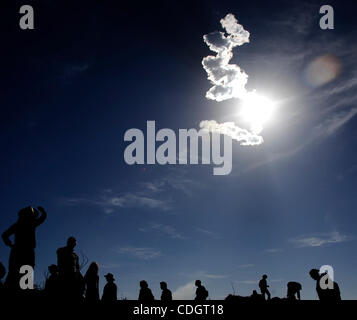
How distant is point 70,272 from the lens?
273 inches

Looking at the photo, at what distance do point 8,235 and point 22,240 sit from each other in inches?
13.2

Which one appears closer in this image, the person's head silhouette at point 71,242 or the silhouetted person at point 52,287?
the silhouetted person at point 52,287

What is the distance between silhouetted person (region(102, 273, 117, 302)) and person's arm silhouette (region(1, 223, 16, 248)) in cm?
240

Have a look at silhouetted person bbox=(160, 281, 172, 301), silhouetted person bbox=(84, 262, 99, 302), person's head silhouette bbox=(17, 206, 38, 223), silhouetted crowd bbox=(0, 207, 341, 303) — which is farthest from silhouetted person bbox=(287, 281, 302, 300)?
person's head silhouette bbox=(17, 206, 38, 223)

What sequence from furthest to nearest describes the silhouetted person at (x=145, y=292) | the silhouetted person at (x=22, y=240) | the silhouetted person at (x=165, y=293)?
1. the silhouetted person at (x=165, y=293)
2. the silhouetted person at (x=145, y=292)
3. the silhouetted person at (x=22, y=240)

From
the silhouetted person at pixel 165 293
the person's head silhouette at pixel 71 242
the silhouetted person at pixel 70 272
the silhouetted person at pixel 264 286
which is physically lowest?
the silhouetted person at pixel 264 286

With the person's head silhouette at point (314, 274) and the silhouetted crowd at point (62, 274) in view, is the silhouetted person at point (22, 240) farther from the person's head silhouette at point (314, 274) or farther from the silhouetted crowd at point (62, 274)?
the person's head silhouette at point (314, 274)

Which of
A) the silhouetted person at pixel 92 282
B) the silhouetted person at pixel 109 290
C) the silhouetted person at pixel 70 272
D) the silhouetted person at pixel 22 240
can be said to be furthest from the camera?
the silhouetted person at pixel 109 290

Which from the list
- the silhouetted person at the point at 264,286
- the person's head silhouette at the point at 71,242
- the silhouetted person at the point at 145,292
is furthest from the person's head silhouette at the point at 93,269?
the silhouetted person at the point at 264,286

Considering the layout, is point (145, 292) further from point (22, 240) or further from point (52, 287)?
point (22, 240)

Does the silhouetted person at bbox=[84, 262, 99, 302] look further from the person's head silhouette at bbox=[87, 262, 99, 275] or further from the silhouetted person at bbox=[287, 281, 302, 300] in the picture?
the silhouetted person at bbox=[287, 281, 302, 300]

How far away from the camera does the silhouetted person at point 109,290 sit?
772 centimetres

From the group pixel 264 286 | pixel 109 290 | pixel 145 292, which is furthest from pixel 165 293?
pixel 264 286
